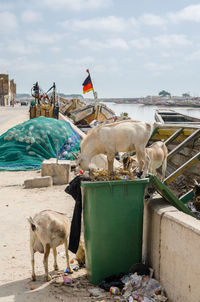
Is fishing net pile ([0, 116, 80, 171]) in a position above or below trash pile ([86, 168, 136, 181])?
below

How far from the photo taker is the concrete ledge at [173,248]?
3725 mm

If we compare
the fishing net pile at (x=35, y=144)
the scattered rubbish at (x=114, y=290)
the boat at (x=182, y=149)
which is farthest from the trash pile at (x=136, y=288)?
the fishing net pile at (x=35, y=144)

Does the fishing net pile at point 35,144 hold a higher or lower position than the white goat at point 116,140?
lower

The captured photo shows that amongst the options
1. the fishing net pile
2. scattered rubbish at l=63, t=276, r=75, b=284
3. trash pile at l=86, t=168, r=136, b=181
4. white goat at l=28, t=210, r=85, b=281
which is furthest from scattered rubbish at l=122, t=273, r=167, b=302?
the fishing net pile

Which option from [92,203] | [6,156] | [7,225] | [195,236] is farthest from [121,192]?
[6,156]

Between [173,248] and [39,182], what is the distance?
7198mm

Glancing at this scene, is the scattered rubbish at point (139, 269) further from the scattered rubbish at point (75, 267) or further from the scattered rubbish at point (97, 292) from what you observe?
the scattered rubbish at point (75, 267)

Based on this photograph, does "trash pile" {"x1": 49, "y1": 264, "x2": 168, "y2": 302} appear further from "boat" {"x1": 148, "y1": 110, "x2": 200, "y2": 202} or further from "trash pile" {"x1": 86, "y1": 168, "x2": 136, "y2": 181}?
"boat" {"x1": 148, "y1": 110, "x2": 200, "y2": 202}

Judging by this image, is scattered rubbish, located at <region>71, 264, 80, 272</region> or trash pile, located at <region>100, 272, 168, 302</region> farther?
scattered rubbish, located at <region>71, 264, 80, 272</region>

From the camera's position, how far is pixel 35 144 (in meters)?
15.5

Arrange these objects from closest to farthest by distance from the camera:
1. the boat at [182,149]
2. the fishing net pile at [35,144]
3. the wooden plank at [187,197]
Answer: the wooden plank at [187,197], the boat at [182,149], the fishing net pile at [35,144]

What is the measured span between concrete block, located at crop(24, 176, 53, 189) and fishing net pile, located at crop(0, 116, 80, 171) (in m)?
3.17

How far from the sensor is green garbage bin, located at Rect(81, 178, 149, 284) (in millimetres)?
4488

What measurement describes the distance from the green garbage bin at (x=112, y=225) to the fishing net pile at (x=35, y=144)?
9.65 meters
